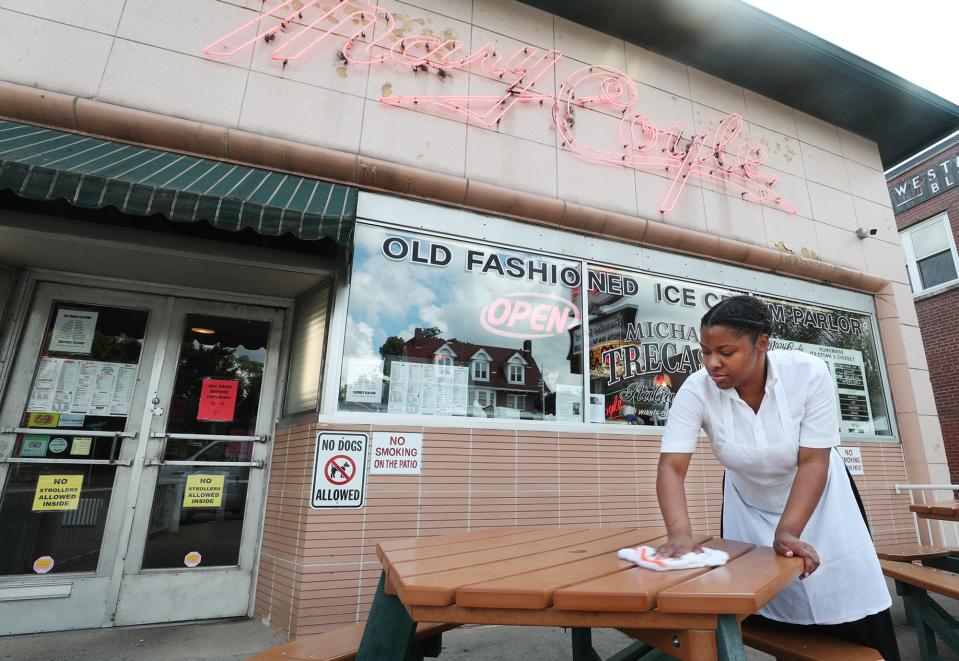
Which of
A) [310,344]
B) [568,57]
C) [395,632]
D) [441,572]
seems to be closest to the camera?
[441,572]

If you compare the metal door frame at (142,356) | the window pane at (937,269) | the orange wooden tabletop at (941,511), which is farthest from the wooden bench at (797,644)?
the window pane at (937,269)

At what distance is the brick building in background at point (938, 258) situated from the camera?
11.5 meters

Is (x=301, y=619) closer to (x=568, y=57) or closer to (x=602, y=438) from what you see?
(x=602, y=438)

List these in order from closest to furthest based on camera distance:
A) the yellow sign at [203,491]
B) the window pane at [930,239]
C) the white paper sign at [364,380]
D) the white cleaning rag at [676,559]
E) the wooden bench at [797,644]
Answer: the white cleaning rag at [676,559] → the wooden bench at [797,644] → the white paper sign at [364,380] → the yellow sign at [203,491] → the window pane at [930,239]

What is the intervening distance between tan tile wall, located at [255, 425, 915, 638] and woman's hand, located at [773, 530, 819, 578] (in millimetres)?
2513

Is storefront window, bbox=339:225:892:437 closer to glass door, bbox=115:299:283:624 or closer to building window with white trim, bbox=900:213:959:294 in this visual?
glass door, bbox=115:299:283:624

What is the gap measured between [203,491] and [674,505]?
3679mm

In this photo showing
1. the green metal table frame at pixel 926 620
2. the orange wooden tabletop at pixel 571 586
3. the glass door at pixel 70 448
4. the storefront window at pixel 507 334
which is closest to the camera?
the orange wooden tabletop at pixel 571 586

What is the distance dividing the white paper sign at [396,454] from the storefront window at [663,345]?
173cm

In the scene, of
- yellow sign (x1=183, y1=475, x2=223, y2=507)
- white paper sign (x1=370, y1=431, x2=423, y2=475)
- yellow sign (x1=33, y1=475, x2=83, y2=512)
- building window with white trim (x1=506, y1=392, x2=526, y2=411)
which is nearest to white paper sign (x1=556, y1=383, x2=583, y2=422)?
building window with white trim (x1=506, y1=392, x2=526, y2=411)

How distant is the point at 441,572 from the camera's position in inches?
53.6

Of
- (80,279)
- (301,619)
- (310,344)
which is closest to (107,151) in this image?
(80,279)

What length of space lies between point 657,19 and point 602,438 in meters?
4.84

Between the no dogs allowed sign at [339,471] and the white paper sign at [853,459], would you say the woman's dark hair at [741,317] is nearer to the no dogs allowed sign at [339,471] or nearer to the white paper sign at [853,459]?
the no dogs allowed sign at [339,471]
